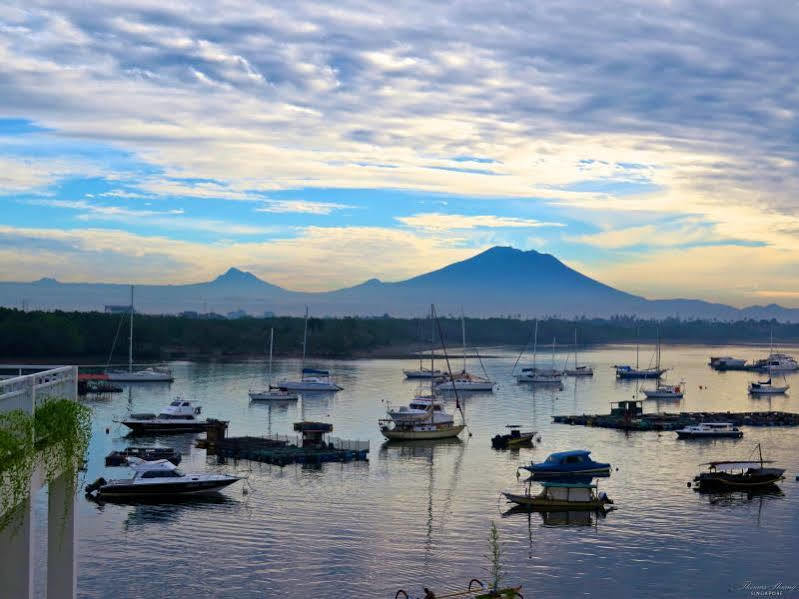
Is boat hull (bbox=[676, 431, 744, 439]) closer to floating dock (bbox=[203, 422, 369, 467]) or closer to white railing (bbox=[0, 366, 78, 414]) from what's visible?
floating dock (bbox=[203, 422, 369, 467])

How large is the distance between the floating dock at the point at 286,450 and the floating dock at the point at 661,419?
27137 mm

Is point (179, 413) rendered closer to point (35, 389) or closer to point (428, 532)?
point (428, 532)

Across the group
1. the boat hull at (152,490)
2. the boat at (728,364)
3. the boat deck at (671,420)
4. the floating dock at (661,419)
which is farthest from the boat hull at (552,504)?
the boat at (728,364)

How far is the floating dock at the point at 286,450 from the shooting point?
56.7 metres

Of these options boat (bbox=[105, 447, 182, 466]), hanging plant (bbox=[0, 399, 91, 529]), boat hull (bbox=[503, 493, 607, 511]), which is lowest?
boat hull (bbox=[503, 493, 607, 511])

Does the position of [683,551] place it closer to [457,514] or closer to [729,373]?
[457,514]

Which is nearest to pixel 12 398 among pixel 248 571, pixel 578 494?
pixel 248 571

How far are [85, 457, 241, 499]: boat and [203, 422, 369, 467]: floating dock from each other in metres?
10.1

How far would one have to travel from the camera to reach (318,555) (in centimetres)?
3600

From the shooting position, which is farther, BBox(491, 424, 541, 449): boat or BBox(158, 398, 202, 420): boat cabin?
BBox(158, 398, 202, 420): boat cabin

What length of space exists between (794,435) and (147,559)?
191ft

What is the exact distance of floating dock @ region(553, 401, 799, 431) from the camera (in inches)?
3086

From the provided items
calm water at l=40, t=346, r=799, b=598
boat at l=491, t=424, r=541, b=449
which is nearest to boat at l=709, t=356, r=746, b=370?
calm water at l=40, t=346, r=799, b=598

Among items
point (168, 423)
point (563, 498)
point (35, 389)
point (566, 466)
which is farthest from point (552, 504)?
point (168, 423)
